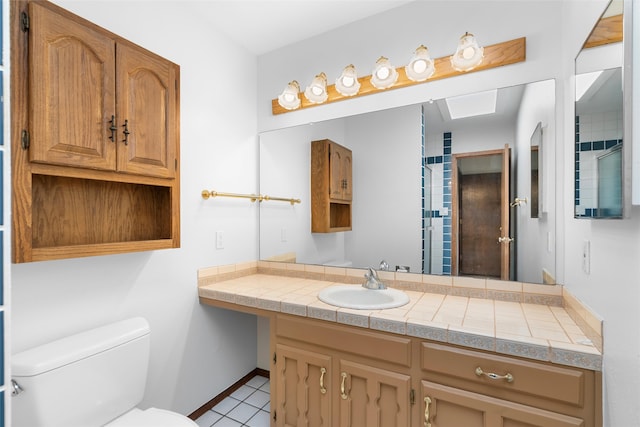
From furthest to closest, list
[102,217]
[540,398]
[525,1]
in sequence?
1. [525,1]
2. [102,217]
3. [540,398]

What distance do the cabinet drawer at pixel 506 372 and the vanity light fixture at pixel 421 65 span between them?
137cm

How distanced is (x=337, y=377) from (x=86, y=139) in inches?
58.1

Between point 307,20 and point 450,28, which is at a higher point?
point 307,20

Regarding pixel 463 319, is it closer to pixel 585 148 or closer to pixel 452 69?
pixel 585 148

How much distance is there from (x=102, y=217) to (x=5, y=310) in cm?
85

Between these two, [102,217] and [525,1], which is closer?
[102,217]

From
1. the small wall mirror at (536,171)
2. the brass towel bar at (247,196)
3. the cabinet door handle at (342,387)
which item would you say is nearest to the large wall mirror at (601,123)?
the small wall mirror at (536,171)

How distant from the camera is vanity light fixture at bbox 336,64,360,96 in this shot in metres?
1.87

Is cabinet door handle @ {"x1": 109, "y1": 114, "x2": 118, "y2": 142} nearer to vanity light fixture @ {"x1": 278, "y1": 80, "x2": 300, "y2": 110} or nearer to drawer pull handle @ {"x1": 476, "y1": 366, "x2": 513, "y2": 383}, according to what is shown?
vanity light fixture @ {"x1": 278, "y1": 80, "x2": 300, "y2": 110}

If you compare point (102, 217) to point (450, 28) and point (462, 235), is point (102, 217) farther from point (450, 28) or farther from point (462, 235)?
point (450, 28)

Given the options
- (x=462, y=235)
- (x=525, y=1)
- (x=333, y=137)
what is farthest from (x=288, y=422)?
(x=525, y=1)

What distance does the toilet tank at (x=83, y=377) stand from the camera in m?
1.06

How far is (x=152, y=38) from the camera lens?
5.43ft

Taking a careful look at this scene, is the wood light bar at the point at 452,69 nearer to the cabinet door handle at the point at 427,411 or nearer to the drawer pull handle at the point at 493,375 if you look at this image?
the drawer pull handle at the point at 493,375
